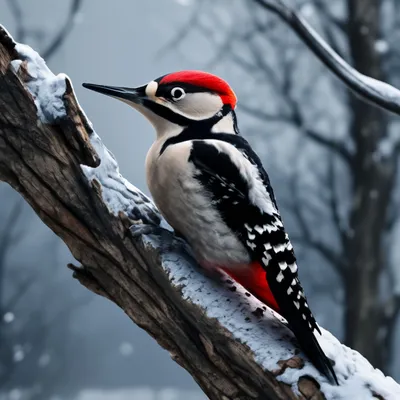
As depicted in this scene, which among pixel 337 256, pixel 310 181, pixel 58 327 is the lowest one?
pixel 58 327

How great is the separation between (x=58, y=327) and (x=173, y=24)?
127 centimetres

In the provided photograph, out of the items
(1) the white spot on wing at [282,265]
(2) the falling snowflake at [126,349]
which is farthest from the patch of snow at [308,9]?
(1) the white spot on wing at [282,265]

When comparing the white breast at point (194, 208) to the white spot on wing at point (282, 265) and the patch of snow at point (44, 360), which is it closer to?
the white spot on wing at point (282, 265)

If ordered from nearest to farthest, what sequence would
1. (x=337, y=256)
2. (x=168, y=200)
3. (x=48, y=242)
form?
(x=168, y=200) → (x=48, y=242) → (x=337, y=256)

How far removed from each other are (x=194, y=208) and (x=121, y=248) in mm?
113

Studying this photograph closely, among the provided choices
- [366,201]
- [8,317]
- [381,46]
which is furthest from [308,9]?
[8,317]

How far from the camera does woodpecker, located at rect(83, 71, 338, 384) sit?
70 cm

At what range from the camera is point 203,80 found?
740 mm

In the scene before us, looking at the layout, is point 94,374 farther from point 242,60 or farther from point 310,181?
point 242,60

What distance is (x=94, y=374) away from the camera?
7.86 feet

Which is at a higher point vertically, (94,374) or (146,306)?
(146,306)

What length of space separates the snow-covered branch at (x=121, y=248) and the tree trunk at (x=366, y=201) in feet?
5.70

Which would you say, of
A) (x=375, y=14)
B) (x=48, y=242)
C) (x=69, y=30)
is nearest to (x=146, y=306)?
(x=48, y=242)

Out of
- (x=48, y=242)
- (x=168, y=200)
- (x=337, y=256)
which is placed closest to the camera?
(x=168, y=200)
